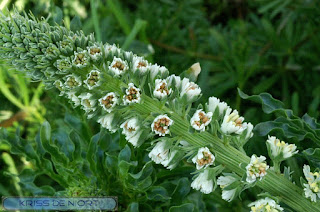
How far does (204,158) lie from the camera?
124cm

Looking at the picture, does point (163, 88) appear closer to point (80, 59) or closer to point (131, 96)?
point (131, 96)

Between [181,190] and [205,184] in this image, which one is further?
[181,190]

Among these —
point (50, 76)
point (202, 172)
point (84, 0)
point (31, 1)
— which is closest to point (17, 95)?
point (31, 1)

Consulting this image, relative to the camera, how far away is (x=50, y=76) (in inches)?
48.5

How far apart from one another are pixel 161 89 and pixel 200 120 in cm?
15

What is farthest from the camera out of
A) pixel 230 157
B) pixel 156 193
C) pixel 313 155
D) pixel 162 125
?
pixel 156 193

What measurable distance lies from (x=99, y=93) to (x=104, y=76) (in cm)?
6

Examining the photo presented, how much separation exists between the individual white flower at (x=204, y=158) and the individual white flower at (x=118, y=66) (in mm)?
339

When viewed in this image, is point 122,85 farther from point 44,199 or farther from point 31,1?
point 31,1

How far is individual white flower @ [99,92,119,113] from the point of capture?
1.21 m

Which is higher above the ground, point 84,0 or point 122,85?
point 122,85

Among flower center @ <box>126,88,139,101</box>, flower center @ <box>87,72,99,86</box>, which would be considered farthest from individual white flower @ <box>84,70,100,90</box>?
flower center @ <box>126,88,139,101</box>

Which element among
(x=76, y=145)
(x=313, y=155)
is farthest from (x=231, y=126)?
(x=76, y=145)

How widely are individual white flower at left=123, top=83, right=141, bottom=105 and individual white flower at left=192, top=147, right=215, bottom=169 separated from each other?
0.25 metres
